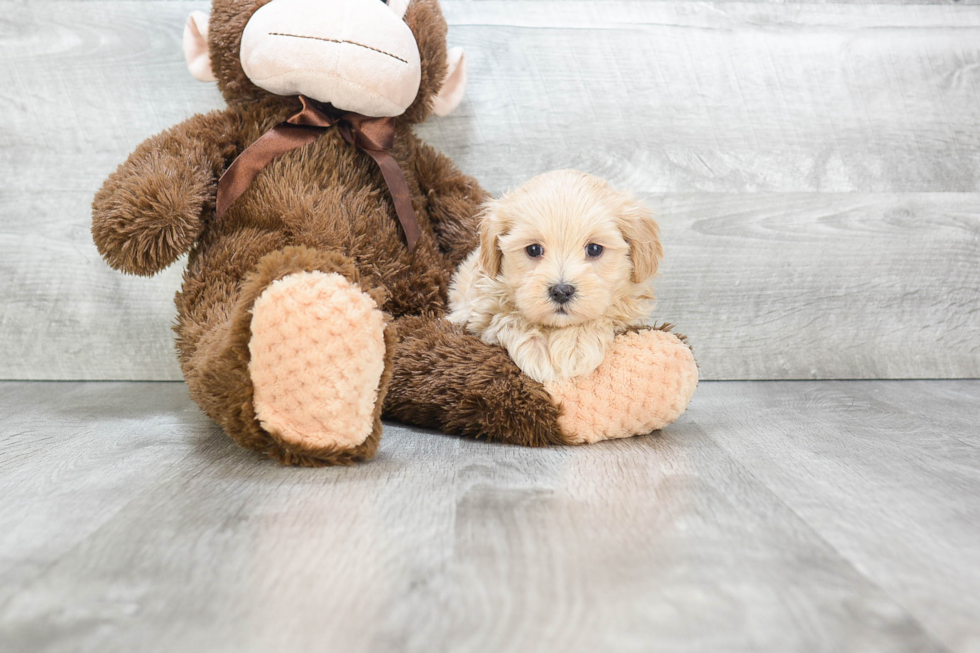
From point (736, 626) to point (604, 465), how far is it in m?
0.40

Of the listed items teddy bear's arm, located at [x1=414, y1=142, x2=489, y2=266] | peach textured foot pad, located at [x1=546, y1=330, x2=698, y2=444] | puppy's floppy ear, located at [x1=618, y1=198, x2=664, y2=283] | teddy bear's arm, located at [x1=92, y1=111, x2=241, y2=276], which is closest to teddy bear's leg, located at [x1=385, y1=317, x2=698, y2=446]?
peach textured foot pad, located at [x1=546, y1=330, x2=698, y2=444]

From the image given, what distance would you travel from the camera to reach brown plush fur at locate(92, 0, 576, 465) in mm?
937

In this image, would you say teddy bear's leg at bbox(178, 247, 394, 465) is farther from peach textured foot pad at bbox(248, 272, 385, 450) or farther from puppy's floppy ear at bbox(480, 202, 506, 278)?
puppy's floppy ear at bbox(480, 202, 506, 278)

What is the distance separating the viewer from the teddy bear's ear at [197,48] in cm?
125

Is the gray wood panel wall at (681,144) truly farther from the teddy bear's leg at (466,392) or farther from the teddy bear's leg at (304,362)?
the teddy bear's leg at (304,362)

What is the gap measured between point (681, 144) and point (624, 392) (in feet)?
2.22

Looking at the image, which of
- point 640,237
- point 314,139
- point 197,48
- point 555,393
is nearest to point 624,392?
point 555,393

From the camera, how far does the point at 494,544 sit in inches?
27.5

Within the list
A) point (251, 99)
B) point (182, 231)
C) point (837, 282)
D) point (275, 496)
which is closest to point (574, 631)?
point (275, 496)

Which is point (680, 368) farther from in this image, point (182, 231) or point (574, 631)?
point (182, 231)

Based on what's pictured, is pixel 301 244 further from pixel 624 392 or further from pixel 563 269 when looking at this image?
pixel 624 392

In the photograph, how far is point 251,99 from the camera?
4.06 ft

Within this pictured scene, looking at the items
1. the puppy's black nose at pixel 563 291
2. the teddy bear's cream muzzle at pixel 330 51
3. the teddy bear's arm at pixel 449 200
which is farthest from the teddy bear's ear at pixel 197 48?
the puppy's black nose at pixel 563 291

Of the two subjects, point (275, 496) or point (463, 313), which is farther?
point (463, 313)
